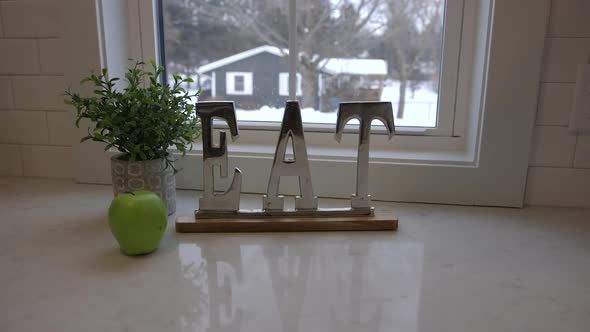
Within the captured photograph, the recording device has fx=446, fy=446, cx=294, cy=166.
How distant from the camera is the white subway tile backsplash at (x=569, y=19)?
94cm

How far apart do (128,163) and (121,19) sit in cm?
49

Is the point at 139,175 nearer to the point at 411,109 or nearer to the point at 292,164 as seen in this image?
the point at 292,164

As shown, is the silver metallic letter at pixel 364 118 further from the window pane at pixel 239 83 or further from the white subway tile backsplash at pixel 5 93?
the white subway tile backsplash at pixel 5 93

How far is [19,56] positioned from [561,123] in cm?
136

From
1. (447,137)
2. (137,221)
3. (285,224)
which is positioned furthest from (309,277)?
(447,137)

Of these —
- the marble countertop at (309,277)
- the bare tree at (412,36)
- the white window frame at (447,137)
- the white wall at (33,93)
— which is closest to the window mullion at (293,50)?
the white window frame at (447,137)

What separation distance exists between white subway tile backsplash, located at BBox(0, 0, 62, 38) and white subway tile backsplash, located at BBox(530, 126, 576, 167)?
1.20 meters

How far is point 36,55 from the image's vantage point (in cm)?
118

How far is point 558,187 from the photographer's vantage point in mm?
1039

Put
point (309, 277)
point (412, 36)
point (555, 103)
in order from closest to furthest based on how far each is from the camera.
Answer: point (309, 277) → point (555, 103) → point (412, 36)

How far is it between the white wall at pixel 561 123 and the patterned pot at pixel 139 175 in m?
0.84

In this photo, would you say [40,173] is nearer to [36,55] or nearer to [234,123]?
[36,55]

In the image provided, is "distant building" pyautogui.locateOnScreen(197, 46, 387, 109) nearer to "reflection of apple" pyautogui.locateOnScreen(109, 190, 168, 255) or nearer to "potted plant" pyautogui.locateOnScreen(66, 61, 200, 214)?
"potted plant" pyautogui.locateOnScreen(66, 61, 200, 214)

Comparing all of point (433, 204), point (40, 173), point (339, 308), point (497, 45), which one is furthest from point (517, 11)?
point (40, 173)
